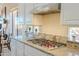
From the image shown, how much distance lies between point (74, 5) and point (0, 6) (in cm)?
77

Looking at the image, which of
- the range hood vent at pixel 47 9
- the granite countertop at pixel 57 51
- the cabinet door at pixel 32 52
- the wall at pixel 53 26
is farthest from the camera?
the wall at pixel 53 26

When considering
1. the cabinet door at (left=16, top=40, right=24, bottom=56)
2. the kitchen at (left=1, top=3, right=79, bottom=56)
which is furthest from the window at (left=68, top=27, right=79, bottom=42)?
the cabinet door at (left=16, top=40, right=24, bottom=56)

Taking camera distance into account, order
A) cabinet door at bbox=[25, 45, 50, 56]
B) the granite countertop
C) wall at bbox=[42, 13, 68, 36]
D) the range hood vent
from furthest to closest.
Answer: wall at bbox=[42, 13, 68, 36]
the range hood vent
cabinet door at bbox=[25, 45, 50, 56]
the granite countertop

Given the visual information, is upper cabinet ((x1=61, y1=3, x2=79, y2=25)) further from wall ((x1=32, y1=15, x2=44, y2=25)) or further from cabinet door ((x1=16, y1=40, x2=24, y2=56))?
cabinet door ((x1=16, y1=40, x2=24, y2=56))

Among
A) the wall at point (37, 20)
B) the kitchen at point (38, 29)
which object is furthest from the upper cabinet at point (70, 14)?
the wall at point (37, 20)

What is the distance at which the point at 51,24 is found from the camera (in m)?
1.96

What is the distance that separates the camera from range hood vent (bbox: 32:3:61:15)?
1.76m

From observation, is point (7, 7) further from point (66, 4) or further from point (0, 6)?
point (66, 4)

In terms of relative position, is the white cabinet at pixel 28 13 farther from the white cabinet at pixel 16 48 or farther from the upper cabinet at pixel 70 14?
the upper cabinet at pixel 70 14

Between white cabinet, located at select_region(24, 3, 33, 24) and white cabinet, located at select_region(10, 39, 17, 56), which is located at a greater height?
white cabinet, located at select_region(24, 3, 33, 24)

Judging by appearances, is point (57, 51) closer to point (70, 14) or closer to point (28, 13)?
point (70, 14)

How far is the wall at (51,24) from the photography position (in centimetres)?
185

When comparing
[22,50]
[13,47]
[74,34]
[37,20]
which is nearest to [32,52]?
[22,50]

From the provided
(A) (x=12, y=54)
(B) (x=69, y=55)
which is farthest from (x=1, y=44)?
(B) (x=69, y=55)
